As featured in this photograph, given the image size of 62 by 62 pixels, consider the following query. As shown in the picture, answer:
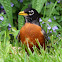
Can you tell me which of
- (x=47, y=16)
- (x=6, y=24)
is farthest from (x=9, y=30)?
(x=47, y=16)

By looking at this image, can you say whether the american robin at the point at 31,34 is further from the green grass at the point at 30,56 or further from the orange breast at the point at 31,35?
the green grass at the point at 30,56

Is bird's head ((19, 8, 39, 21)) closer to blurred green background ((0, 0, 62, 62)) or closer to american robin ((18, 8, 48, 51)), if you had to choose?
american robin ((18, 8, 48, 51))

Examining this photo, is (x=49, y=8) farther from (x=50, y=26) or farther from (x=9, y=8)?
(x=9, y=8)

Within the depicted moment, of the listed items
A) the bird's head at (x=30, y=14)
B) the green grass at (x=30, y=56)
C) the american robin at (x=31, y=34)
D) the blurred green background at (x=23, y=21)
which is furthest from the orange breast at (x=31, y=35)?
the green grass at (x=30, y=56)

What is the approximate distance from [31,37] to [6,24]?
87cm

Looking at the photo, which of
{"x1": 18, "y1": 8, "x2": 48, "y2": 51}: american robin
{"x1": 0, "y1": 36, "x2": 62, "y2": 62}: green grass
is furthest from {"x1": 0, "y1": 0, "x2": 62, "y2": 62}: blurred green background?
{"x1": 0, "y1": 36, "x2": 62, "y2": 62}: green grass

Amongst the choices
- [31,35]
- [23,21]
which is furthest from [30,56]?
[23,21]

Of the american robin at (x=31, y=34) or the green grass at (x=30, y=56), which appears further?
the american robin at (x=31, y=34)

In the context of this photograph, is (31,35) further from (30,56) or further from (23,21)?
(23,21)

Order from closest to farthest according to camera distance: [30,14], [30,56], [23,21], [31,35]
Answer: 1. [30,56]
2. [31,35]
3. [30,14]
4. [23,21]

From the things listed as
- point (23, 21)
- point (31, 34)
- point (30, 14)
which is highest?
point (30, 14)

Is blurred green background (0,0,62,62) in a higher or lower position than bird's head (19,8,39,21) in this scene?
lower

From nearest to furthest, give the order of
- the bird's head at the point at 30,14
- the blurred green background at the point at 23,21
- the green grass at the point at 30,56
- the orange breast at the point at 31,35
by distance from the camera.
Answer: the green grass at the point at 30,56 < the orange breast at the point at 31,35 < the bird's head at the point at 30,14 < the blurred green background at the point at 23,21

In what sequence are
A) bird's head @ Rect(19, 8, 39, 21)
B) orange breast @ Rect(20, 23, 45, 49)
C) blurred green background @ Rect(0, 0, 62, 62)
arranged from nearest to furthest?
orange breast @ Rect(20, 23, 45, 49) < bird's head @ Rect(19, 8, 39, 21) < blurred green background @ Rect(0, 0, 62, 62)
